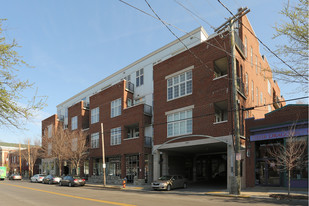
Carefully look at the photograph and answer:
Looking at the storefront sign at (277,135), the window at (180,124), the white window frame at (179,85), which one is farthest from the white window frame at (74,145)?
the storefront sign at (277,135)

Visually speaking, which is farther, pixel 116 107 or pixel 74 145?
pixel 74 145

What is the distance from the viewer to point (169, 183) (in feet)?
83.4

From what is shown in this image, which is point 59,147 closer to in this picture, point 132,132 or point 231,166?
point 132,132

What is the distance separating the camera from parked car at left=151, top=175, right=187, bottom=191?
2491 cm

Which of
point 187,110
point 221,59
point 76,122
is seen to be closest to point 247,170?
point 187,110

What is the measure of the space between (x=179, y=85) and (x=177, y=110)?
8.86 ft

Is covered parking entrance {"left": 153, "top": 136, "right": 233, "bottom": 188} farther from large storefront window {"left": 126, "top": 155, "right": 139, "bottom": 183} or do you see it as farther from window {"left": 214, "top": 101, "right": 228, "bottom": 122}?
window {"left": 214, "top": 101, "right": 228, "bottom": 122}

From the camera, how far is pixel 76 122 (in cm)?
4850

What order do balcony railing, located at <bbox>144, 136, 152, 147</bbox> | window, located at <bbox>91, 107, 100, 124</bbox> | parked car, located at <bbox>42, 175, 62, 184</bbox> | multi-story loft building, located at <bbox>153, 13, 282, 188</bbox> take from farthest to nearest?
1. window, located at <bbox>91, 107, 100, 124</bbox>
2. parked car, located at <bbox>42, 175, 62, 184</bbox>
3. balcony railing, located at <bbox>144, 136, 152, 147</bbox>
4. multi-story loft building, located at <bbox>153, 13, 282, 188</bbox>

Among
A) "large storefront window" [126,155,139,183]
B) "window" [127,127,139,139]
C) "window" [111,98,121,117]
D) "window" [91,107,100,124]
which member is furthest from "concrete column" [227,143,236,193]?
"window" [91,107,100,124]

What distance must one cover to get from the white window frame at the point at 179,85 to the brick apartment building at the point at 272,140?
675 cm

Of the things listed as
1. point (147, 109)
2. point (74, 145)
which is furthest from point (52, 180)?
point (147, 109)

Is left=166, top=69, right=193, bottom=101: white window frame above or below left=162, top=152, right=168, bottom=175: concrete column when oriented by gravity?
above

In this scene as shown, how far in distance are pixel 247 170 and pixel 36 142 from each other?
50.4 metres
